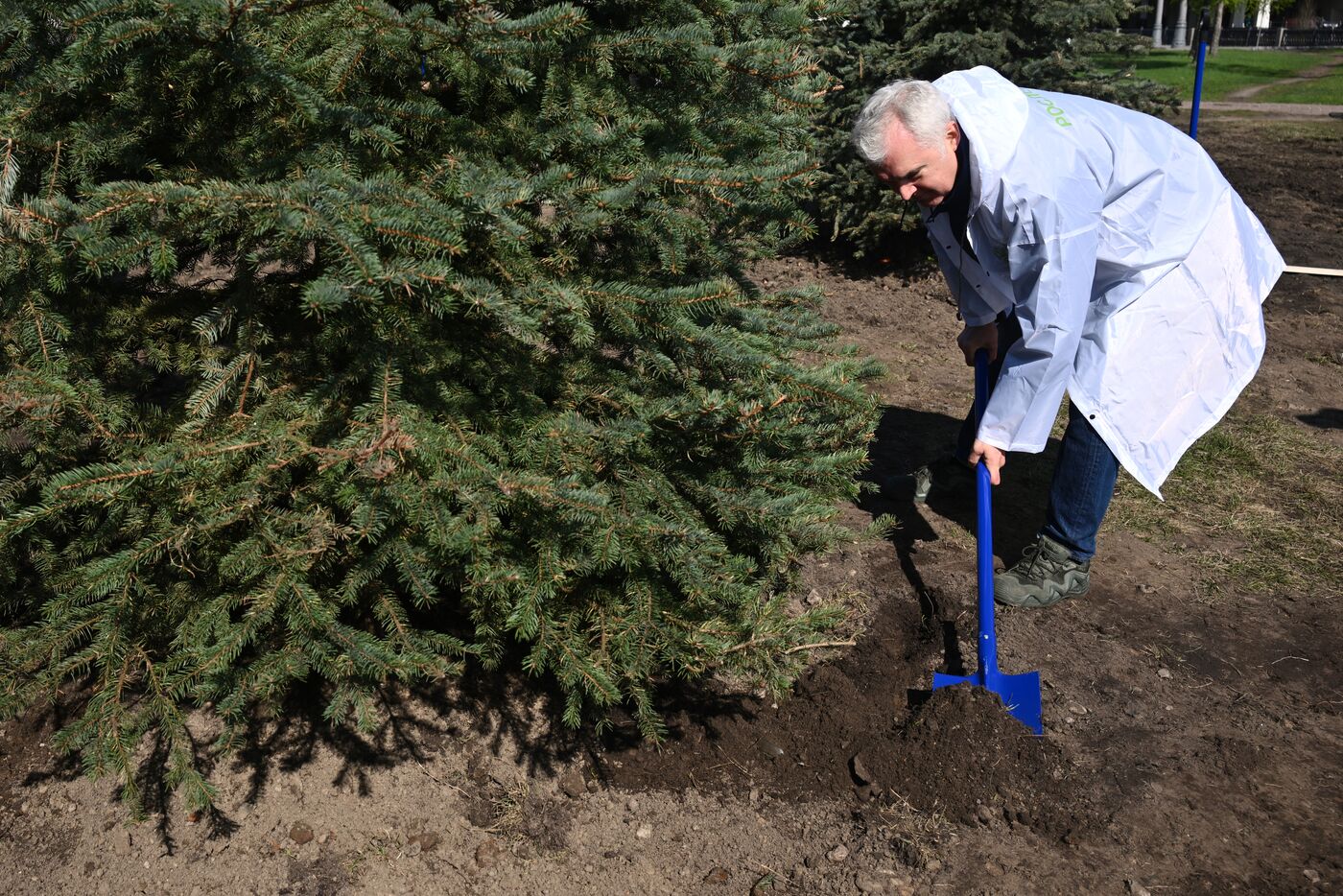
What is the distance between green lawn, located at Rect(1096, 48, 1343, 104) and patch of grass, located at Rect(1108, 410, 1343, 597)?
1155 cm

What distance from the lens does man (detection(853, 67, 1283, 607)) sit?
2.93m

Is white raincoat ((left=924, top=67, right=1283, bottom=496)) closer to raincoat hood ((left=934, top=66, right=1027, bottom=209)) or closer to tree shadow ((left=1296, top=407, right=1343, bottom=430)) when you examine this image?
raincoat hood ((left=934, top=66, right=1027, bottom=209))

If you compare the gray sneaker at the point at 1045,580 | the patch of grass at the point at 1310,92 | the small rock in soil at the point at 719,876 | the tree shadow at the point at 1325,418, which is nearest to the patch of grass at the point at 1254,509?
the tree shadow at the point at 1325,418

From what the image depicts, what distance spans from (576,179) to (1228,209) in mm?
2488

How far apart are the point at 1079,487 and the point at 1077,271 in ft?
3.41

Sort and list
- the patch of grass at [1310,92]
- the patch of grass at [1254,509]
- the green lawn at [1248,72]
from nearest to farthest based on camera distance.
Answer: the patch of grass at [1254,509] < the patch of grass at [1310,92] < the green lawn at [1248,72]

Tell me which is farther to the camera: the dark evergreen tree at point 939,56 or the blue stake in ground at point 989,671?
the dark evergreen tree at point 939,56

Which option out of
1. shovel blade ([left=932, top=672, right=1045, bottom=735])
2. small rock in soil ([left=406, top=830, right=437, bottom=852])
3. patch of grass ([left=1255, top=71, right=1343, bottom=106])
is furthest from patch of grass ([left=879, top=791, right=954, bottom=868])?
patch of grass ([left=1255, top=71, right=1343, bottom=106])

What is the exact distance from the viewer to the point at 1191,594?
12.7ft

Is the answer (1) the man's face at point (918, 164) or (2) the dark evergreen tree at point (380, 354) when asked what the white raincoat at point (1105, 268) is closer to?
(1) the man's face at point (918, 164)

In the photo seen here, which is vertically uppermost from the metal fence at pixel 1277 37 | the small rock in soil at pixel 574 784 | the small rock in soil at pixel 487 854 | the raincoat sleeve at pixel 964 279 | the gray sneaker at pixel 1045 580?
the raincoat sleeve at pixel 964 279

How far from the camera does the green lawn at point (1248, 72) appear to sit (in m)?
19.7

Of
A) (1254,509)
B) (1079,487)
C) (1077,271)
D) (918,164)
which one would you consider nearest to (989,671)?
(1079,487)

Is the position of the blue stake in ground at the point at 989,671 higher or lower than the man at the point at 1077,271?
lower
